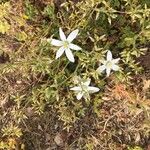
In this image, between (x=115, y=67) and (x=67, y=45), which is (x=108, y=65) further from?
(x=67, y=45)

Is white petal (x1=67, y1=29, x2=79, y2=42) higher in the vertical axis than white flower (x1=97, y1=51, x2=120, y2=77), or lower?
higher

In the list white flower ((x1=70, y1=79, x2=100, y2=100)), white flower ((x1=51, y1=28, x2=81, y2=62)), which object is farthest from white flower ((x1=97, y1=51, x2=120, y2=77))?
white flower ((x1=51, y1=28, x2=81, y2=62))

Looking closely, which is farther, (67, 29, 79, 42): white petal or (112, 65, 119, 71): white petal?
(112, 65, 119, 71): white petal

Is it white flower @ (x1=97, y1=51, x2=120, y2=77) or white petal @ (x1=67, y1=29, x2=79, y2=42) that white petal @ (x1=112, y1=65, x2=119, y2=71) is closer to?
white flower @ (x1=97, y1=51, x2=120, y2=77)

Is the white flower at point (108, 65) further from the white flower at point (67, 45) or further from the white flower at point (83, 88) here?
the white flower at point (67, 45)

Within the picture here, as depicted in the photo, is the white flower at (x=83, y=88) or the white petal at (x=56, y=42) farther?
the white flower at (x=83, y=88)

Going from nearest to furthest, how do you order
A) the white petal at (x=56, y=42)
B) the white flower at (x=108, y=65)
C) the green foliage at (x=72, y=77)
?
1. the white petal at (x=56, y=42)
2. the white flower at (x=108, y=65)
3. the green foliage at (x=72, y=77)

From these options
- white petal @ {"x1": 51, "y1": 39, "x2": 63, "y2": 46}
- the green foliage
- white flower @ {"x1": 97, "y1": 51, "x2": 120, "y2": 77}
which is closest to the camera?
white petal @ {"x1": 51, "y1": 39, "x2": 63, "y2": 46}

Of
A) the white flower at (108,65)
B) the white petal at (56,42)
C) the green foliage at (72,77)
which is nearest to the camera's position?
the white petal at (56,42)

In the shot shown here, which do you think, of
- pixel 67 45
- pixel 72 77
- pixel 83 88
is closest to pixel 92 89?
pixel 83 88

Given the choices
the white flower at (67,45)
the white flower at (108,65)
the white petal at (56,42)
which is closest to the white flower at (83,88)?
the white flower at (108,65)

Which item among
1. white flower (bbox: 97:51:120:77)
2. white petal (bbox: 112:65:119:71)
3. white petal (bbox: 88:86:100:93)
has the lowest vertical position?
white petal (bbox: 88:86:100:93)

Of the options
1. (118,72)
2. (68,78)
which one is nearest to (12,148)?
(68,78)
